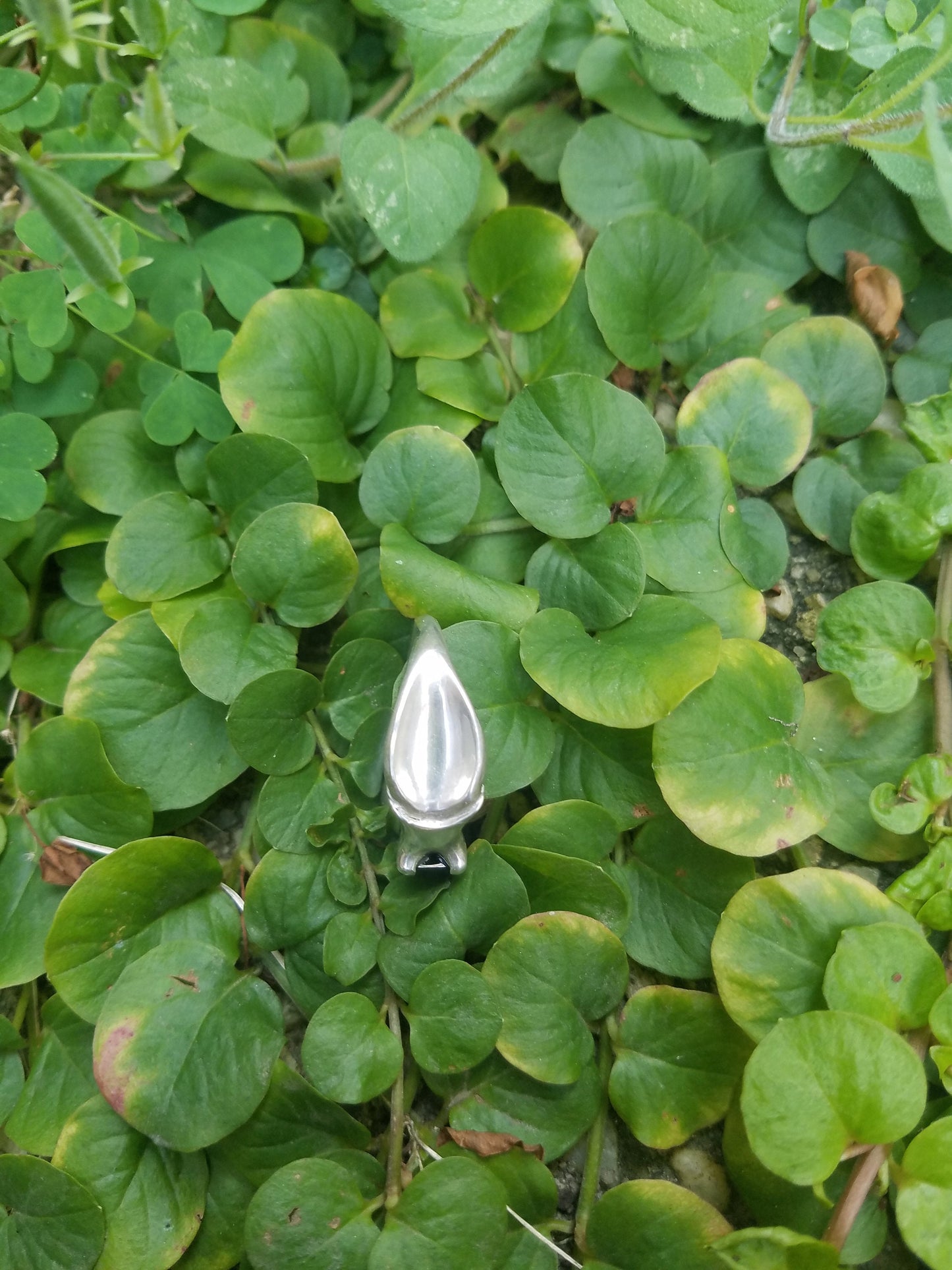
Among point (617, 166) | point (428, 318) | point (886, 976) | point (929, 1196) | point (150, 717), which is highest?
point (617, 166)

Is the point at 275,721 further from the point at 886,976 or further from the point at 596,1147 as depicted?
the point at 886,976

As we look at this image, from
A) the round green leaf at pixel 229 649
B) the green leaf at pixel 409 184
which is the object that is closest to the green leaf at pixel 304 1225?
the round green leaf at pixel 229 649

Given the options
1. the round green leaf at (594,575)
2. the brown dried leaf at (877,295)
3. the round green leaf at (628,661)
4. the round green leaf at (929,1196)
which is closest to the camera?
the round green leaf at (929,1196)

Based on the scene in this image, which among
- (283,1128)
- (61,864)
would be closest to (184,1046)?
(283,1128)

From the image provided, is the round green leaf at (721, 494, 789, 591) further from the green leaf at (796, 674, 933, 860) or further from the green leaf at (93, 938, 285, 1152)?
the green leaf at (93, 938, 285, 1152)

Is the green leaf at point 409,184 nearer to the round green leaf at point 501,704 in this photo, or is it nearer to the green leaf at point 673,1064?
the round green leaf at point 501,704

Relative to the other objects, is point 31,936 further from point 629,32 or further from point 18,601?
point 629,32
